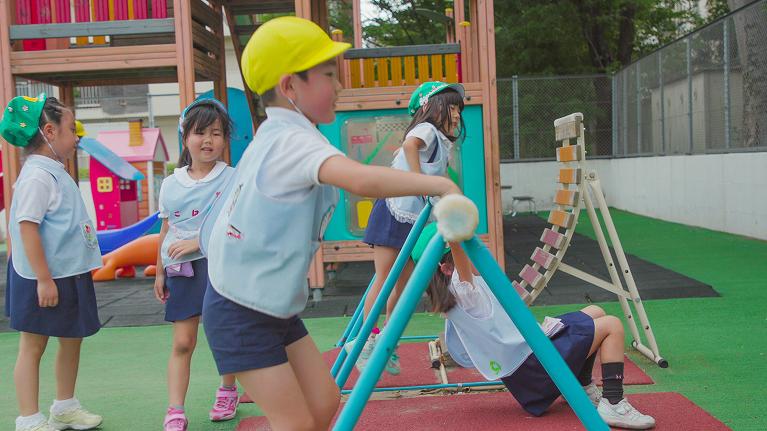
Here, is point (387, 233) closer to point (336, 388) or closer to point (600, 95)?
point (336, 388)

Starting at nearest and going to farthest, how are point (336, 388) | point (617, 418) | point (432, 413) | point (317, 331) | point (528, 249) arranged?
point (336, 388) → point (617, 418) → point (432, 413) → point (317, 331) → point (528, 249)

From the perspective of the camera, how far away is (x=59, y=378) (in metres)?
3.98

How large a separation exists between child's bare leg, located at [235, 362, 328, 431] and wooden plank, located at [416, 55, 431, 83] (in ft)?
19.6

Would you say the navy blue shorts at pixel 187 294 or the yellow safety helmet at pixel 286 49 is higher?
the yellow safety helmet at pixel 286 49

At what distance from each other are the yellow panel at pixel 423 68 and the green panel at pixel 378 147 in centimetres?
62

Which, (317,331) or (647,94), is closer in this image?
(317,331)

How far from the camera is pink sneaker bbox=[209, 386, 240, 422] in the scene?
405cm

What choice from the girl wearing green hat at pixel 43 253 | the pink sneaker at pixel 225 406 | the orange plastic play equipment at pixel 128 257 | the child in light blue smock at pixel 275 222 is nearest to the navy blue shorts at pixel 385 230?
the pink sneaker at pixel 225 406

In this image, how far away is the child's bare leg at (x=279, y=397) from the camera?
7.35 ft

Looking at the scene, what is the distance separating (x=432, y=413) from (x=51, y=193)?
2.08 m

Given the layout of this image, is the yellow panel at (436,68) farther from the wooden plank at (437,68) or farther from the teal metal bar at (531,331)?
the teal metal bar at (531,331)

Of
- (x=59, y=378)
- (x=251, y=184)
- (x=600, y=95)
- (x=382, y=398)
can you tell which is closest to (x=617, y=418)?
(x=382, y=398)

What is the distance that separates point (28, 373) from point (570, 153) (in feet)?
9.75

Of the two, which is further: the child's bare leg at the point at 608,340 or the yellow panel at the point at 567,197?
the yellow panel at the point at 567,197
